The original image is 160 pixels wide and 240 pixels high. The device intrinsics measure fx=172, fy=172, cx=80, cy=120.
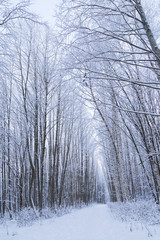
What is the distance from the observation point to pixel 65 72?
274cm

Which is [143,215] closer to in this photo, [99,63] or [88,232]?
[88,232]

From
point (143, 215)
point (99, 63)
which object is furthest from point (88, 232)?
point (99, 63)

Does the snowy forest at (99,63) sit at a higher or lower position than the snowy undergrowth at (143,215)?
higher

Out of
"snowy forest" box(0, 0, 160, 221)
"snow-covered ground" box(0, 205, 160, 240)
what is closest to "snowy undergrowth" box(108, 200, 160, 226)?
"snow-covered ground" box(0, 205, 160, 240)

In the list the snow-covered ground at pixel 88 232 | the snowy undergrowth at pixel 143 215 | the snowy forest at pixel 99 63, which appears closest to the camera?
the snowy forest at pixel 99 63

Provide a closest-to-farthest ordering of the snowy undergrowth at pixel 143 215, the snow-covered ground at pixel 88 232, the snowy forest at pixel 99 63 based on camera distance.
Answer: the snowy forest at pixel 99 63
the snow-covered ground at pixel 88 232
the snowy undergrowth at pixel 143 215

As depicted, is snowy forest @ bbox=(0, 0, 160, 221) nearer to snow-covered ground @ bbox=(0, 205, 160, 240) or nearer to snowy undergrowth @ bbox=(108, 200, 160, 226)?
snowy undergrowth @ bbox=(108, 200, 160, 226)

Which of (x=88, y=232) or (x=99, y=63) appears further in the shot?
(x=99, y=63)

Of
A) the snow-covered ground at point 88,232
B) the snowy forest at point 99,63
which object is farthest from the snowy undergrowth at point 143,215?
the snowy forest at point 99,63

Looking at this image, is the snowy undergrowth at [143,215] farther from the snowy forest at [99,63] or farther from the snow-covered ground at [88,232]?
the snowy forest at [99,63]

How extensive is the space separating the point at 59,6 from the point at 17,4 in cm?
91

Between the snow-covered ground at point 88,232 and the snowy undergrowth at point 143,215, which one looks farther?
the snowy undergrowth at point 143,215

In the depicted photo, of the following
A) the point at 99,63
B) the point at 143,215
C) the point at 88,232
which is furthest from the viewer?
the point at 143,215

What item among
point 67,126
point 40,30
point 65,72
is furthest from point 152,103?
point 67,126
